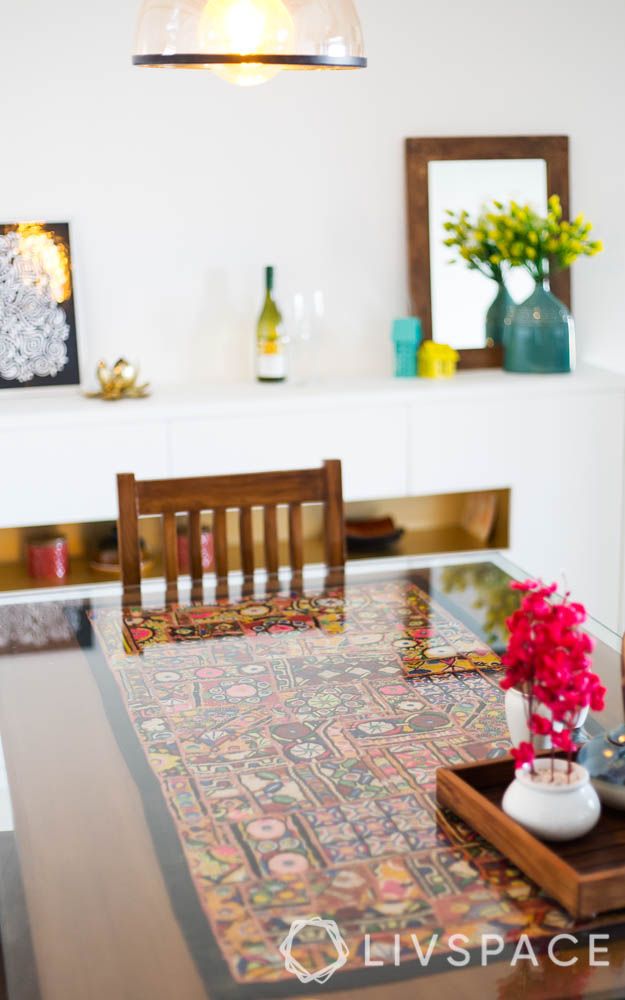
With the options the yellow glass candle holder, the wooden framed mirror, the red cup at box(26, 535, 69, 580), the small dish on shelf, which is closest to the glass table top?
the red cup at box(26, 535, 69, 580)

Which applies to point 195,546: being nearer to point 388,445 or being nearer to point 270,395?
point 270,395

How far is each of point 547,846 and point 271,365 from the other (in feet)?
8.22

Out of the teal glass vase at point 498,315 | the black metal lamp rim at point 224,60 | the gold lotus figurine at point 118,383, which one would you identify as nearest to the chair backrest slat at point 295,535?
the gold lotus figurine at point 118,383

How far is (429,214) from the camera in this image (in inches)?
155

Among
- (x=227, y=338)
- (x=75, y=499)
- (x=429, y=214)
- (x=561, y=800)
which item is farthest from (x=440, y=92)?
(x=561, y=800)

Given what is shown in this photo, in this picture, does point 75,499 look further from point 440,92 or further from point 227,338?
point 440,92

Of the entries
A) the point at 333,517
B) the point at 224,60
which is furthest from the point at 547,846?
the point at 333,517

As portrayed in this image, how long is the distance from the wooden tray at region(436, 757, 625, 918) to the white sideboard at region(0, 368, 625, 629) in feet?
6.79

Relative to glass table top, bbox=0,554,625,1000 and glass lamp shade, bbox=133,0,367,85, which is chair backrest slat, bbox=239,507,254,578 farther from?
glass lamp shade, bbox=133,0,367,85

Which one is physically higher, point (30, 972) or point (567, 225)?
point (567, 225)

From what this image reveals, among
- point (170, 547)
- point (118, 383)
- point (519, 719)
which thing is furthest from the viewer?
point (118, 383)

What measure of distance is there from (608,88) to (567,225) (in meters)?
0.57

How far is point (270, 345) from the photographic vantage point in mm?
3814

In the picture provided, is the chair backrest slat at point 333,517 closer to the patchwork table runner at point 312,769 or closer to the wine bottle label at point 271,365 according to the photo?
the patchwork table runner at point 312,769
